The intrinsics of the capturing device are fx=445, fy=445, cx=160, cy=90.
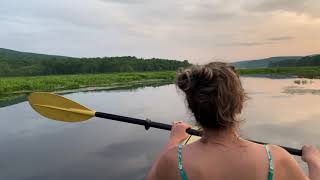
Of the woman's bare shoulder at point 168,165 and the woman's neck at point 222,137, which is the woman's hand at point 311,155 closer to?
the woman's neck at point 222,137

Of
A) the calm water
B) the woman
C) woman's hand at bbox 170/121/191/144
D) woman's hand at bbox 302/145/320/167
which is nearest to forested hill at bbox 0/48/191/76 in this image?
the calm water

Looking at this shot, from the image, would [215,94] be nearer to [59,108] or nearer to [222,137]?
[222,137]

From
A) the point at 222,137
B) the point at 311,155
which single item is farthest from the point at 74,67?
the point at 222,137

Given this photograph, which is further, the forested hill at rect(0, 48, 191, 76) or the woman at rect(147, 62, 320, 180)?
the forested hill at rect(0, 48, 191, 76)

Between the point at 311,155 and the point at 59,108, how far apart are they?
304cm

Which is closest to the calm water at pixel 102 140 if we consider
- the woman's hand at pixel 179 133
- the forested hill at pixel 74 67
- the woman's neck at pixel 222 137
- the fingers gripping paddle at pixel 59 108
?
the fingers gripping paddle at pixel 59 108

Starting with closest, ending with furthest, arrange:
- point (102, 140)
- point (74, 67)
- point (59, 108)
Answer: point (59, 108)
point (102, 140)
point (74, 67)

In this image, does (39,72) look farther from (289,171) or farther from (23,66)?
(289,171)

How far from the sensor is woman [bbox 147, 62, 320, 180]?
67.9 inches

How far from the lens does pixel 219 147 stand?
1.78m

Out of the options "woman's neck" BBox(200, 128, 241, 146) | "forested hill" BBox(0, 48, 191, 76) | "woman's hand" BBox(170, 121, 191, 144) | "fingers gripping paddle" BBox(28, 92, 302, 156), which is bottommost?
"forested hill" BBox(0, 48, 191, 76)

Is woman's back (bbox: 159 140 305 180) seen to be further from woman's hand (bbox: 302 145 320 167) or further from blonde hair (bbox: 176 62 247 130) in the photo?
woman's hand (bbox: 302 145 320 167)

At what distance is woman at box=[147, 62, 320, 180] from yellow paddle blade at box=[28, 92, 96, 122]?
8.37 ft

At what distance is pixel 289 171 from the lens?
5.75 feet
